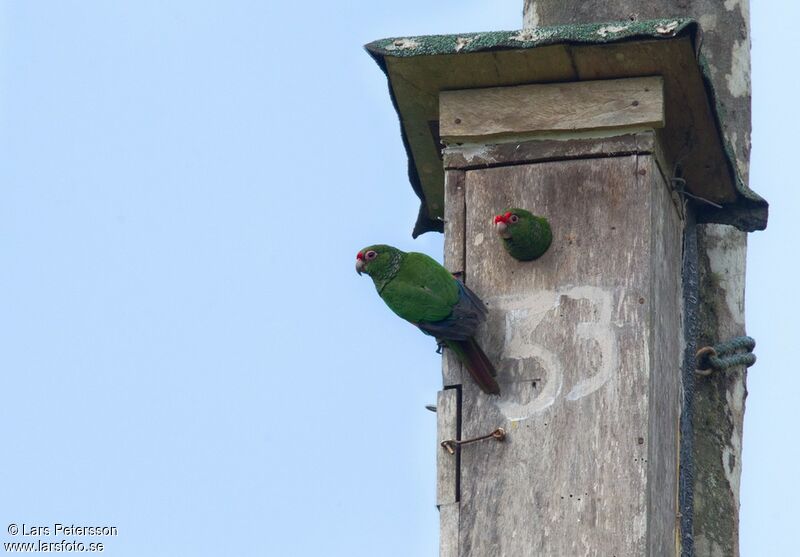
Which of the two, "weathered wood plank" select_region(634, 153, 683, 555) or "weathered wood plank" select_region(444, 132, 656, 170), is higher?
"weathered wood plank" select_region(444, 132, 656, 170)

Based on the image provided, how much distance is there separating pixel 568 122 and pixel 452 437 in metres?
0.99

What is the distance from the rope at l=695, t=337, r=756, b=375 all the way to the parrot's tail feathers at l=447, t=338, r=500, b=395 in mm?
827

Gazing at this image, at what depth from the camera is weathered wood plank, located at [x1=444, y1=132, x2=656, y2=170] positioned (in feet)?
17.4

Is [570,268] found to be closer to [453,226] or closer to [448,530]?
[453,226]

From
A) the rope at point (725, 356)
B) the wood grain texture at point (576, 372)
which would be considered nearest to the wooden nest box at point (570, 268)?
the wood grain texture at point (576, 372)

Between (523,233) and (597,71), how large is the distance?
1.79ft

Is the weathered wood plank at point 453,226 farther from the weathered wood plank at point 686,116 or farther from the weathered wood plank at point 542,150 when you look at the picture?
the weathered wood plank at point 686,116

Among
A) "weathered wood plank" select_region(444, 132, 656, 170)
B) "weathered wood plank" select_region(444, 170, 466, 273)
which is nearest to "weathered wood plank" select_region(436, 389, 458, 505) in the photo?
"weathered wood plank" select_region(444, 170, 466, 273)

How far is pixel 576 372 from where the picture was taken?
202 inches

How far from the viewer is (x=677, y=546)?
17.5 ft

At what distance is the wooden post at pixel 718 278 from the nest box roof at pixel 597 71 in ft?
0.61

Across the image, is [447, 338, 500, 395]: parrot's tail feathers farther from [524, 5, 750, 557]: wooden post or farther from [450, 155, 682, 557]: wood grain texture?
[524, 5, 750, 557]: wooden post

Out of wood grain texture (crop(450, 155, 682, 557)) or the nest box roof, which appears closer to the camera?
wood grain texture (crop(450, 155, 682, 557))

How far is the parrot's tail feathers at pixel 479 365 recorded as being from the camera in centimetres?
518
